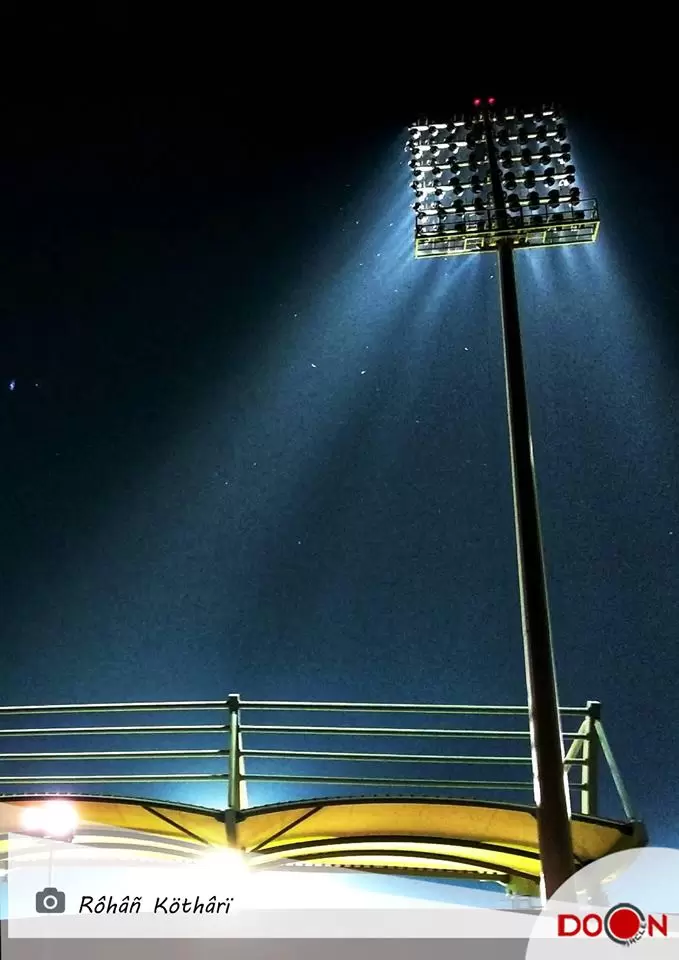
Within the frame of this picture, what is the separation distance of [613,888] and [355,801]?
179 centimetres

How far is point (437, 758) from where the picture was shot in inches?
213

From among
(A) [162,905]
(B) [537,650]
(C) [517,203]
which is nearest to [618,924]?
(B) [537,650]

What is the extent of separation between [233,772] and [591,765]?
9.10 ft

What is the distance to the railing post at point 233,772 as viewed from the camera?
535cm

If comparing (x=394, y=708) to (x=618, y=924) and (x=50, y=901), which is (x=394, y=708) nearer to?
(x=618, y=924)

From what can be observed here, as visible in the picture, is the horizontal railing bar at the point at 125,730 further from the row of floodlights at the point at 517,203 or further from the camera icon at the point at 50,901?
the row of floodlights at the point at 517,203

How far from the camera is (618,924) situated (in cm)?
397

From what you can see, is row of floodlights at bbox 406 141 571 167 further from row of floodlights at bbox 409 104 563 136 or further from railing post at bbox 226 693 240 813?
railing post at bbox 226 693 240 813

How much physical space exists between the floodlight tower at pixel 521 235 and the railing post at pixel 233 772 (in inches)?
98.9

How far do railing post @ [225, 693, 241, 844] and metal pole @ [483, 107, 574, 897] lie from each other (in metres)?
2.55

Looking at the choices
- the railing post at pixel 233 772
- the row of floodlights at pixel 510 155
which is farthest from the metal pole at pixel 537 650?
the railing post at pixel 233 772

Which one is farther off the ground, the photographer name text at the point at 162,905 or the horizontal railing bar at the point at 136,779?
the horizontal railing bar at the point at 136,779

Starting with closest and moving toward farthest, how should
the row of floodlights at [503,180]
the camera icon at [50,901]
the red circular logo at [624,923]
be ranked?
1. the red circular logo at [624,923]
2. the camera icon at [50,901]
3. the row of floodlights at [503,180]

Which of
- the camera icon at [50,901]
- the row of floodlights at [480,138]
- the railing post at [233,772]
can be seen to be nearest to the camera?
the camera icon at [50,901]
